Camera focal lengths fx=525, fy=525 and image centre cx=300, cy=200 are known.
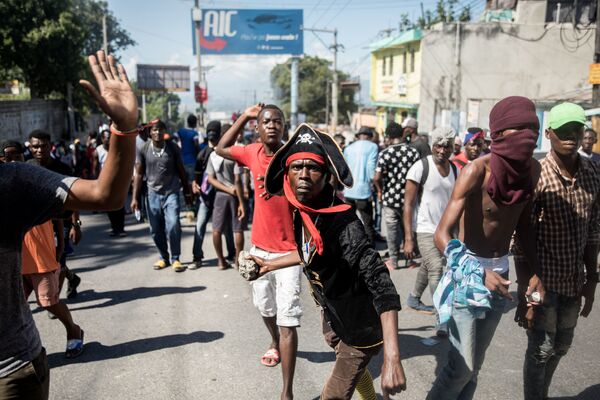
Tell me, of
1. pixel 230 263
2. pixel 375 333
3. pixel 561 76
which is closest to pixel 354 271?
pixel 375 333

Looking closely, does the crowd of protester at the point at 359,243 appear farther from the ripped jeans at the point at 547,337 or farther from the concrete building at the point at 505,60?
the concrete building at the point at 505,60

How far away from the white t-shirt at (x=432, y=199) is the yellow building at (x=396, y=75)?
23540 millimetres

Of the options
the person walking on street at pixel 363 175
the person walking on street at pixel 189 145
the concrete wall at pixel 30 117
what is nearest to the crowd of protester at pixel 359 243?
the person walking on street at pixel 363 175

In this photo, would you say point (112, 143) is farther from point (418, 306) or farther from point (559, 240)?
point (418, 306)

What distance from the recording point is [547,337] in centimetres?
319

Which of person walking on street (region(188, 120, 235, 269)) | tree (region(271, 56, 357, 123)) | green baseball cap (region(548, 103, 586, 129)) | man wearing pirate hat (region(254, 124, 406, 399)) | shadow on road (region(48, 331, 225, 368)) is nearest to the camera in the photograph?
man wearing pirate hat (region(254, 124, 406, 399))

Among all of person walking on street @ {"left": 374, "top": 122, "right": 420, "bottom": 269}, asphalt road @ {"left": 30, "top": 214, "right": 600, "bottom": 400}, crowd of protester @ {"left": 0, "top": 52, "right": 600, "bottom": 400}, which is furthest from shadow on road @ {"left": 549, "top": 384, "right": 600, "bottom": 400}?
person walking on street @ {"left": 374, "top": 122, "right": 420, "bottom": 269}

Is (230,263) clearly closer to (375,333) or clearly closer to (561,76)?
(375,333)

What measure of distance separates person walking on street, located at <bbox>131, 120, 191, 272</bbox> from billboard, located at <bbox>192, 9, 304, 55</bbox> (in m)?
34.4

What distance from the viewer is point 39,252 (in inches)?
170

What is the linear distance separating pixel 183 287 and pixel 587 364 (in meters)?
4.36

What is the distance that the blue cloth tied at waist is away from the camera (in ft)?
9.30

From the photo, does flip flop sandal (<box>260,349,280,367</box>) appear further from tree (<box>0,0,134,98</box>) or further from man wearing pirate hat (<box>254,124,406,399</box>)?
tree (<box>0,0,134,98</box>)

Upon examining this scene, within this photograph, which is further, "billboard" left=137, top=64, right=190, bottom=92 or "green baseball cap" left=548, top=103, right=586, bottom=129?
"billboard" left=137, top=64, right=190, bottom=92
